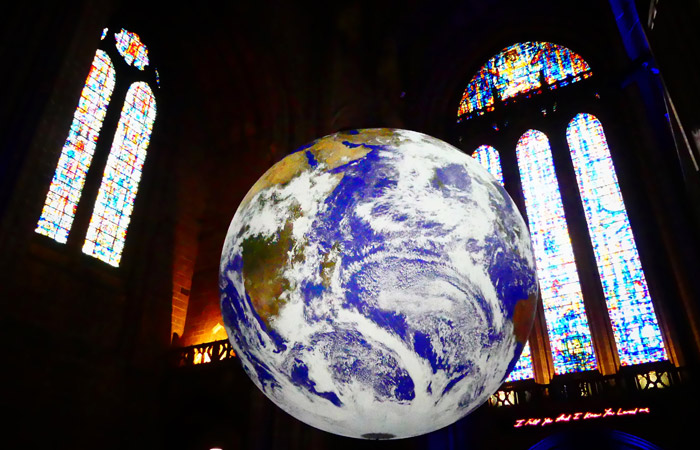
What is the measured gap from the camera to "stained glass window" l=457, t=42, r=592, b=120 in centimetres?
1088

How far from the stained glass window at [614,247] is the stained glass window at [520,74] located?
1.23m

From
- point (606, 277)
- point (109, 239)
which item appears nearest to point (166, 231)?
point (109, 239)

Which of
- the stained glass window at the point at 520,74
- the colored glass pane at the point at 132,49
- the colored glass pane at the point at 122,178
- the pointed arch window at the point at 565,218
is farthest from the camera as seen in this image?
the stained glass window at the point at 520,74

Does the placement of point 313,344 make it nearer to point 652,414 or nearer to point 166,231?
point 652,414

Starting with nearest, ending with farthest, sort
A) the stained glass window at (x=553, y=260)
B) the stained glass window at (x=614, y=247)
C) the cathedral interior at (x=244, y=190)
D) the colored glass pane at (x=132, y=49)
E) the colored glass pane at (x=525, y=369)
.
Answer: the cathedral interior at (x=244, y=190), the stained glass window at (x=614, y=247), the stained glass window at (x=553, y=260), the colored glass pane at (x=525, y=369), the colored glass pane at (x=132, y=49)

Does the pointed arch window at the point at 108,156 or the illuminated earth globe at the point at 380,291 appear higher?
the pointed arch window at the point at 108,156

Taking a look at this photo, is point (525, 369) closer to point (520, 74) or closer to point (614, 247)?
point (614, 247)

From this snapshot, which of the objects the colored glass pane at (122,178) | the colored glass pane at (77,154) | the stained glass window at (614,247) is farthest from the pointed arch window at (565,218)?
the colored glass pane at (77,154)

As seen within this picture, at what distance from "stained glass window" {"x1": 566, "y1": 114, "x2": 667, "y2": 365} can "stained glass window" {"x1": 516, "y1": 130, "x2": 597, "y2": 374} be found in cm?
44

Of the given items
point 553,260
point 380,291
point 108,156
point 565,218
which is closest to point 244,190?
point 108,156

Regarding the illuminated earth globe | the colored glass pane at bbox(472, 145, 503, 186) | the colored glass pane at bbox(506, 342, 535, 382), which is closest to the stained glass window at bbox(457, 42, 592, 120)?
the colored glass pane at bbox(472, 145, 503, 186)

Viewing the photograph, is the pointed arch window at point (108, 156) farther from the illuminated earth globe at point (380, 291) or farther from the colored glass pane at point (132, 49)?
the illuminated earth globe at point (380, 291)

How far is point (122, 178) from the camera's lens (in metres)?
9.31

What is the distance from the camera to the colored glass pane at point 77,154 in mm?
8031
